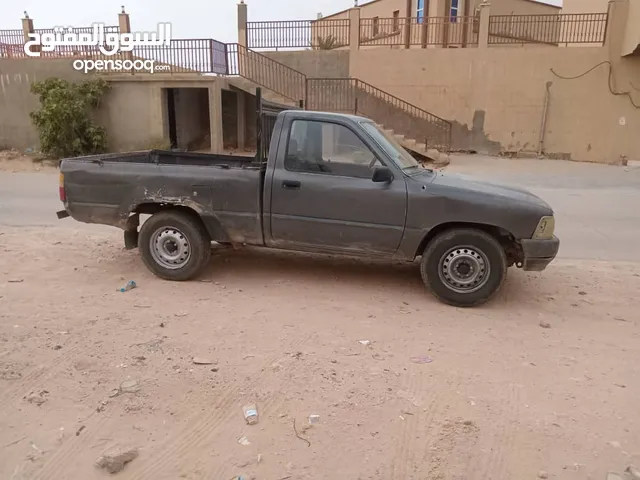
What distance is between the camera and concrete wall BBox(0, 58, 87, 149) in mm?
18062

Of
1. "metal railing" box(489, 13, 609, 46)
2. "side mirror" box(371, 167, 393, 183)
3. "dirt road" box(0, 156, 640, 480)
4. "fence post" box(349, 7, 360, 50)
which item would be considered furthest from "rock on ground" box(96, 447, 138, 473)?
"metal railing" box(489, 13, 609, 46)

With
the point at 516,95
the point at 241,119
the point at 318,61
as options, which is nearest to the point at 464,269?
the point at 516,95

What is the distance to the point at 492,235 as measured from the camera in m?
5.07

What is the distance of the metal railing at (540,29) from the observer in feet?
63.7

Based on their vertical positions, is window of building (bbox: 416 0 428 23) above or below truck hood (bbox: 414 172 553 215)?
above

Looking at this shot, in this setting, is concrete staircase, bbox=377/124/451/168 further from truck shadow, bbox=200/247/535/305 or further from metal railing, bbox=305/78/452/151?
truck shadow, bbox=200/247/535/305

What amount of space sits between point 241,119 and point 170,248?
16.8 meters

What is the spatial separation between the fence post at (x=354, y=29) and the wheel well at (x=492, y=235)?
55.7 ft

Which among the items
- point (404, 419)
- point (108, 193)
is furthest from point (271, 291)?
point (404, 419)

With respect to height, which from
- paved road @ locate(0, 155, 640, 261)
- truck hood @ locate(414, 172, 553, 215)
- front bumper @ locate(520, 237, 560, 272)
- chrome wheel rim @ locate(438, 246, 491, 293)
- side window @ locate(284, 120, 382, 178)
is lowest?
paved road @ locate(0, 155, 640, 261)

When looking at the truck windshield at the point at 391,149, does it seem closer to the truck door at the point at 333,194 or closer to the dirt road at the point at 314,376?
the truck door at the point at 333,194

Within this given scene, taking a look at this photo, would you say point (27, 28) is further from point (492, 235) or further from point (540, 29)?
point (492, 235)

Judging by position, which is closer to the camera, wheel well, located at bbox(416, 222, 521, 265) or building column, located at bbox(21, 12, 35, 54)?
wheel well, located at bbox(416, 222, 521, 265)

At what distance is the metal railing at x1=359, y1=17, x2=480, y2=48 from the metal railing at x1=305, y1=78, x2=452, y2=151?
2440mm
